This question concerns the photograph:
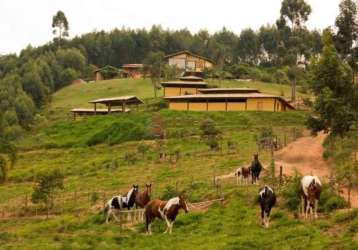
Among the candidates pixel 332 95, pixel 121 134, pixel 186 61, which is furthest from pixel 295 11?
pixel 332 95

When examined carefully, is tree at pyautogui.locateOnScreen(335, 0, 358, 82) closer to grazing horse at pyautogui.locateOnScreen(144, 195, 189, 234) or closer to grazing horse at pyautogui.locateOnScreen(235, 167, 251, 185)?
grazing horse at pyautogui.locateOnScreen(235, 167, 251, 185)

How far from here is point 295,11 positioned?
308 ft

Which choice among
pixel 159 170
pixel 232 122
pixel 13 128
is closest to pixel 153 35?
pixel 13 128

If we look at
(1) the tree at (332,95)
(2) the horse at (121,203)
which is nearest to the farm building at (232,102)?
(1) the tree at (332,95)

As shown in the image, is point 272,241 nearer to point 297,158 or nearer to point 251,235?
point 251,235

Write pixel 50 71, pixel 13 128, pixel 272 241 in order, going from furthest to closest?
pixel 50 71 → pixel 13 128 → pixel 272 241

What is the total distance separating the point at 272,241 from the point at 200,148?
30420mm

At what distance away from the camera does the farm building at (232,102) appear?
67.9 m

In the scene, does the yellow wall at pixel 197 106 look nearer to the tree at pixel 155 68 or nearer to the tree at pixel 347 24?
the tree at pixel 155 68

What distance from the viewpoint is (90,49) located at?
134 m

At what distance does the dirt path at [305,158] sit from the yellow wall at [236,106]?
25.1 metres

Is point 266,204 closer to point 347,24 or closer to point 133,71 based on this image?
point 347,24

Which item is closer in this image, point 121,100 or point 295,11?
point 121,100

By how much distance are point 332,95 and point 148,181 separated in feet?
38.7
